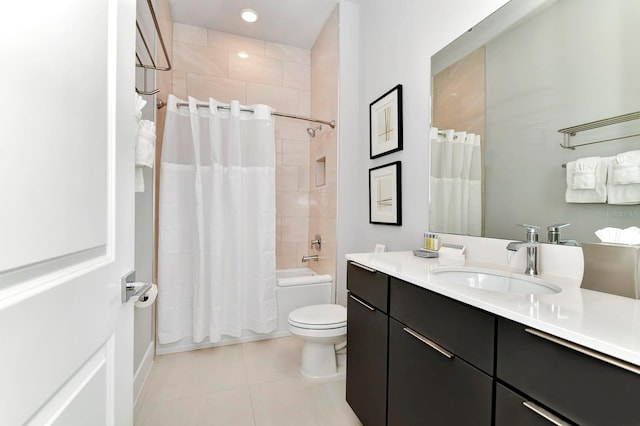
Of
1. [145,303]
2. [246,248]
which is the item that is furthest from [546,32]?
[246,248]

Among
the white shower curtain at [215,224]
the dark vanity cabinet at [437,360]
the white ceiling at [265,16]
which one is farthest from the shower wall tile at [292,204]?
the dark vanity cabinet at [437,360]

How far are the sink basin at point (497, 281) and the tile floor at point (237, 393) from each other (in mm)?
933

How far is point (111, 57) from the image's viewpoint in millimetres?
623

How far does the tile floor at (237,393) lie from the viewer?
1.48 metres

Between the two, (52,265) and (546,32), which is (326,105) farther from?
(52,265)

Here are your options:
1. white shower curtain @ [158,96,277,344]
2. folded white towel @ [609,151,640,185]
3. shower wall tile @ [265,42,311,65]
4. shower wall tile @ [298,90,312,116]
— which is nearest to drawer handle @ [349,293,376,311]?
folded white towel @ [609,151,640,185]

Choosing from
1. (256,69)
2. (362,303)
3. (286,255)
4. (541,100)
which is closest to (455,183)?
(541,100)

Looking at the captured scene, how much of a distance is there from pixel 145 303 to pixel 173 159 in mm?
1575

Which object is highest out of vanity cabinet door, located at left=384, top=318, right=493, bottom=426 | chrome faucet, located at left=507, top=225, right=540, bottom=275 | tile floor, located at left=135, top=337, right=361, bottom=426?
chrome faucet, located at left=507, top=225, right=540, bottom=275

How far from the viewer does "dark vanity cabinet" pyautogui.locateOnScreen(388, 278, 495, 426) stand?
0.74m

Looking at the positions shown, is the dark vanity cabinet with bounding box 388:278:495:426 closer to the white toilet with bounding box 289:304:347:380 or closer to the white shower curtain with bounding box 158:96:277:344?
the white toilet with bounding box 289:304:347:380

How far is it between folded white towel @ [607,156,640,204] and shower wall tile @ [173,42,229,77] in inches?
117

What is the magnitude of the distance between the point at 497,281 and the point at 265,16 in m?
2.75

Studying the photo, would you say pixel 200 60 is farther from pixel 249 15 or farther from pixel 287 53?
pixel 287 53
